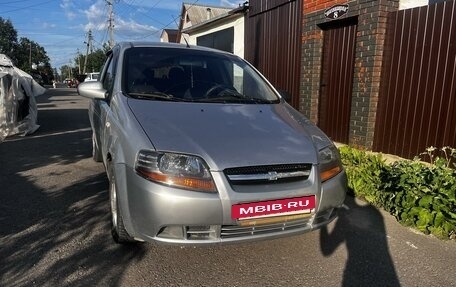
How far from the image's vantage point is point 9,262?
9.72 ft

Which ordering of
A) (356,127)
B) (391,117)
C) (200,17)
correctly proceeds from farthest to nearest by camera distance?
1. (200,17)
2. (356,127)
3. (391,117)

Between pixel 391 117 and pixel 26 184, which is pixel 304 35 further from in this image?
pixel 26 184

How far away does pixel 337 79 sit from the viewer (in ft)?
23.7

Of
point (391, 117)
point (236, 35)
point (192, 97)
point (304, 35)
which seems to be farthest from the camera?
point (236, 35)

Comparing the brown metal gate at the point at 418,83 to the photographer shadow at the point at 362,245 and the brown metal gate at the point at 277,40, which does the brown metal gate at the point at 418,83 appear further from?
the brown metal gate at the point at 277,40

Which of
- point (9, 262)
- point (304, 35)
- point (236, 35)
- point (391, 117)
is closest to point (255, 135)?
point (9, 262)

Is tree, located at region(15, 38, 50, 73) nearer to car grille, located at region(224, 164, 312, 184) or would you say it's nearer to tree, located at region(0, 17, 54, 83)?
tree, located at region(0, 17, 54, 83)

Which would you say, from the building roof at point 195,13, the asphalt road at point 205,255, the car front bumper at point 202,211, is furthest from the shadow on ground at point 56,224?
the building roof at point 195,13

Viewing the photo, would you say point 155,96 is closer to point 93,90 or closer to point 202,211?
point 93,90

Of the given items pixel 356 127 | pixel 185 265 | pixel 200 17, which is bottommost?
pixel 185 265

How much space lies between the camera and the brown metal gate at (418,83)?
17.2 ft

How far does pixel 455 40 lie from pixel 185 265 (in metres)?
4.51

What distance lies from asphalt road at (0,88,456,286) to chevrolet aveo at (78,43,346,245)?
0.30 metres

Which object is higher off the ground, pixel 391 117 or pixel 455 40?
pixel 455 40
